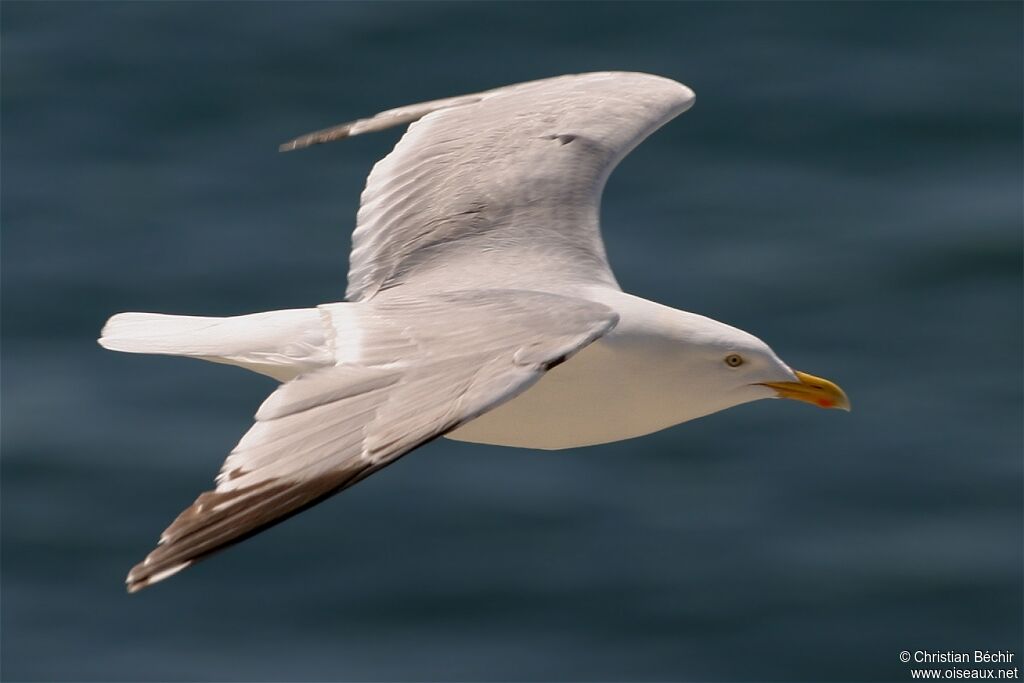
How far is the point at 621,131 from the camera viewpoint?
22.6 feet

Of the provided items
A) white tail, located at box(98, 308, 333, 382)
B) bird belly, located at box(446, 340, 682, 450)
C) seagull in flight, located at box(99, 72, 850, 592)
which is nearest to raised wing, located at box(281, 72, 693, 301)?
seagull in flight, located at box(99, 72, 850, 592)

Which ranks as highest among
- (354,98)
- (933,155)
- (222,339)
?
(354,98)

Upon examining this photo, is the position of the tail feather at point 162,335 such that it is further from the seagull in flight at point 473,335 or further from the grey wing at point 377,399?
the grey wing at point 377,399

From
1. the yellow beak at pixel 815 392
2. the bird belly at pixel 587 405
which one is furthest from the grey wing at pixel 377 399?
the yellow beak at pixel 815 392

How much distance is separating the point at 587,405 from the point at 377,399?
1120mm

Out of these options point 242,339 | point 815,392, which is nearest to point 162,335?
point 242,339

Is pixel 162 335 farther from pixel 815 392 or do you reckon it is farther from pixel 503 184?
pixel 815 392

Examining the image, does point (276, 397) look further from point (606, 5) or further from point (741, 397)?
point (606, 5)

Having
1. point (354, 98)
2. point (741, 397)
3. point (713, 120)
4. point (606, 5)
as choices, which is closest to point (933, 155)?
point (713, 120)

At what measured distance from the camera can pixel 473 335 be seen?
496 centimetres

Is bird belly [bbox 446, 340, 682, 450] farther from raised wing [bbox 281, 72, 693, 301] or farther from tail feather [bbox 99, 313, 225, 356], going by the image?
tail feather [bbox 99, 313, 225, 356]

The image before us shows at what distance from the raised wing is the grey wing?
711 mm

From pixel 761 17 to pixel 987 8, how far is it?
1340 mm

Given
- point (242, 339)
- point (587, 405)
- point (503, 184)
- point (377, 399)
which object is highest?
point (503, 184)
